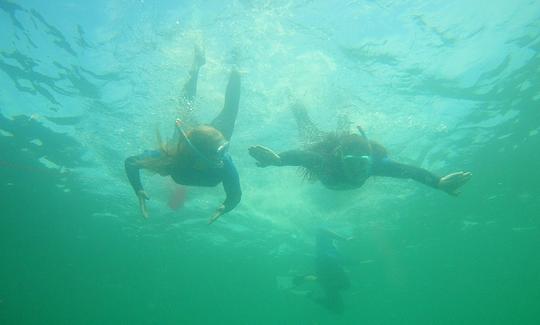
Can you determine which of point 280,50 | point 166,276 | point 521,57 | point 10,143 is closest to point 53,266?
point 166,276

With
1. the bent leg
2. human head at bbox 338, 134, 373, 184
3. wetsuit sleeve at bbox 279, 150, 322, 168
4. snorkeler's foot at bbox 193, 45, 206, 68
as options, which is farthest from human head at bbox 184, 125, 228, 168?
snorkeler's foot at bbox 193, 45, 206, 68

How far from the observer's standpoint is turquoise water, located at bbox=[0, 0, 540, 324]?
11.0 m

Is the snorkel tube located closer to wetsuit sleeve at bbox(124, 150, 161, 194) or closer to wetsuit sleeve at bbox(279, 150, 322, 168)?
wetsuit sleeve at bbox(124, 150, 161, 194)

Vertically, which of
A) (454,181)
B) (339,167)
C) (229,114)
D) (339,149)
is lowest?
(454,181)

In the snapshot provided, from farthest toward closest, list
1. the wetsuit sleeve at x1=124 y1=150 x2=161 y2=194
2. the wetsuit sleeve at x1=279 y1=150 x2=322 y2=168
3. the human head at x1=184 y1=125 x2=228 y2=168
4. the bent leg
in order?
the bent leg < the wetsuit sleeve at x1=279 y1=150 x2=322 y2=168 < the wetsuit sleeve at x1=124 y1=150 x2=161 y2=194 < the human head at x1=184 y1=125 x2=228 y2=168

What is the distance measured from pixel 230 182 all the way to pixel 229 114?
16.3 ft

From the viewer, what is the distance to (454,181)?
241 inches

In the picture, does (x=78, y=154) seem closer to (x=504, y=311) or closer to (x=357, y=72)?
(x=357, y=72)

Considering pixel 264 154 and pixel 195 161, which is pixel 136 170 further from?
pixel 264 154

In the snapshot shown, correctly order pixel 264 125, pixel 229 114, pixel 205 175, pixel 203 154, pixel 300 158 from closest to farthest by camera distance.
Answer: pixel 203 154 → pixel 205 175 → pixel 300 158 → pixel 229 114 → pixel 264 125

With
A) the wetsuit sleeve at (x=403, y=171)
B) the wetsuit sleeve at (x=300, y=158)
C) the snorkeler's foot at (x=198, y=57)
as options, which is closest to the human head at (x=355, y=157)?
the wetsuit sleeve at (x=403, y=171)

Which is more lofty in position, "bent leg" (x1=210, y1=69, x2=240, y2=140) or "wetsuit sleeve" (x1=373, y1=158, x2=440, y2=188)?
"bent leg" (x1=210, y1=69, x2=240, y2=140)

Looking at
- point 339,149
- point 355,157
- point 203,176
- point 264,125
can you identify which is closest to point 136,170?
point 203,176

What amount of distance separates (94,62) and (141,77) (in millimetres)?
1617
